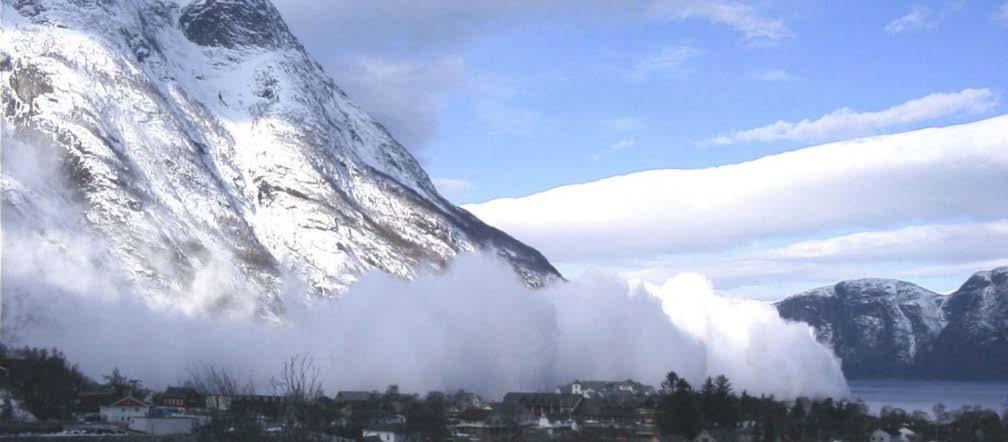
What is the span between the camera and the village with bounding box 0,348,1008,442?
8869 centimetres

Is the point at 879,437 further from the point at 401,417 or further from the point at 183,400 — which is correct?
the point at 183,400

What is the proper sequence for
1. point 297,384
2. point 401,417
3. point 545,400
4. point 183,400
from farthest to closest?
point 545,400 < point 401,417 < point 183,400 < point 297,384

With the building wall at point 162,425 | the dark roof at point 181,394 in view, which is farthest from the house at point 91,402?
the building wall at point 162,425

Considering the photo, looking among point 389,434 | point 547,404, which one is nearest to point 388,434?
point 389,434

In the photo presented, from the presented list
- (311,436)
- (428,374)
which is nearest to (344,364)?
(428,374)

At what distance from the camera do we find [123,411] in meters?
108

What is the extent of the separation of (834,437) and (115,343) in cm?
11754

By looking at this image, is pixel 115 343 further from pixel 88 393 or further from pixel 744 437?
pixel 744 437

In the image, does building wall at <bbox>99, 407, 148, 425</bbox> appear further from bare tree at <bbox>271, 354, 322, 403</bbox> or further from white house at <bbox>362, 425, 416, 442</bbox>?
white house at <bbox>362, 425, 416, 442</bbox>

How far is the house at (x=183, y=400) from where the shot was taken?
129 metres

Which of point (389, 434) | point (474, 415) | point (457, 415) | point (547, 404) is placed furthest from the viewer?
point (547, 404)

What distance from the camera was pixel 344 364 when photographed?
19812 cm

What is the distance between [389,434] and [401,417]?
25.3 meters

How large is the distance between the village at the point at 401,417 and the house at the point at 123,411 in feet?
0.39
